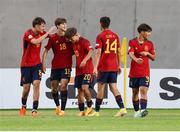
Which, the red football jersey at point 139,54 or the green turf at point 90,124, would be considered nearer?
the green turf at point 90,124

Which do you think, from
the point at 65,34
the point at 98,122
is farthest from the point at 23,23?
the point at 98,122

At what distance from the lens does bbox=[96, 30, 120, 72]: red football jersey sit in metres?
19.7

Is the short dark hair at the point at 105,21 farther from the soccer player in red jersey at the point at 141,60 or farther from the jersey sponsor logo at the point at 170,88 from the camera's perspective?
the jersey sponsor logo at the point at 170,88

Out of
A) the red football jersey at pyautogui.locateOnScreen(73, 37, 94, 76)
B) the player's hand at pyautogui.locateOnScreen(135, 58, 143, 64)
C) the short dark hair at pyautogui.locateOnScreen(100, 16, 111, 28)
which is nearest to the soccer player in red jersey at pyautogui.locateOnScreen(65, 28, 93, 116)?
the red football jersey at pyautogui.locateOnScreen(73, 37, 94, 76)

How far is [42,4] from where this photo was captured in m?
25.5

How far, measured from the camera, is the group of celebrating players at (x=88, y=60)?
1967 centimetres

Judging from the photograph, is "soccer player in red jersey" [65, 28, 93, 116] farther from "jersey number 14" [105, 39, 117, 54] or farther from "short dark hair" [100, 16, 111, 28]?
"short dark hair" [100, 16, 111, 28]

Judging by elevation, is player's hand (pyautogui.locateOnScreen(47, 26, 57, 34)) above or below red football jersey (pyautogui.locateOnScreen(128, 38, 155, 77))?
above

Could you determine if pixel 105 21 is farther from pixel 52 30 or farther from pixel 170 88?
pixel 170 88

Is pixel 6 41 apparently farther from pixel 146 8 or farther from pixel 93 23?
pixel 146 8

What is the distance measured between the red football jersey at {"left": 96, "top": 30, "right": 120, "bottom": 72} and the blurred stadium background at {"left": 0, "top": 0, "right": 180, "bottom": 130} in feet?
15.8

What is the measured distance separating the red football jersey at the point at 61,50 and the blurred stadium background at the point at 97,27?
13.9 feet

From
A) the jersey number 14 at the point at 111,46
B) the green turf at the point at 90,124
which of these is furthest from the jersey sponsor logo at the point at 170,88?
the green turf at the point at 90,124

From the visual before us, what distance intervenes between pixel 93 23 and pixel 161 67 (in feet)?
7.64
